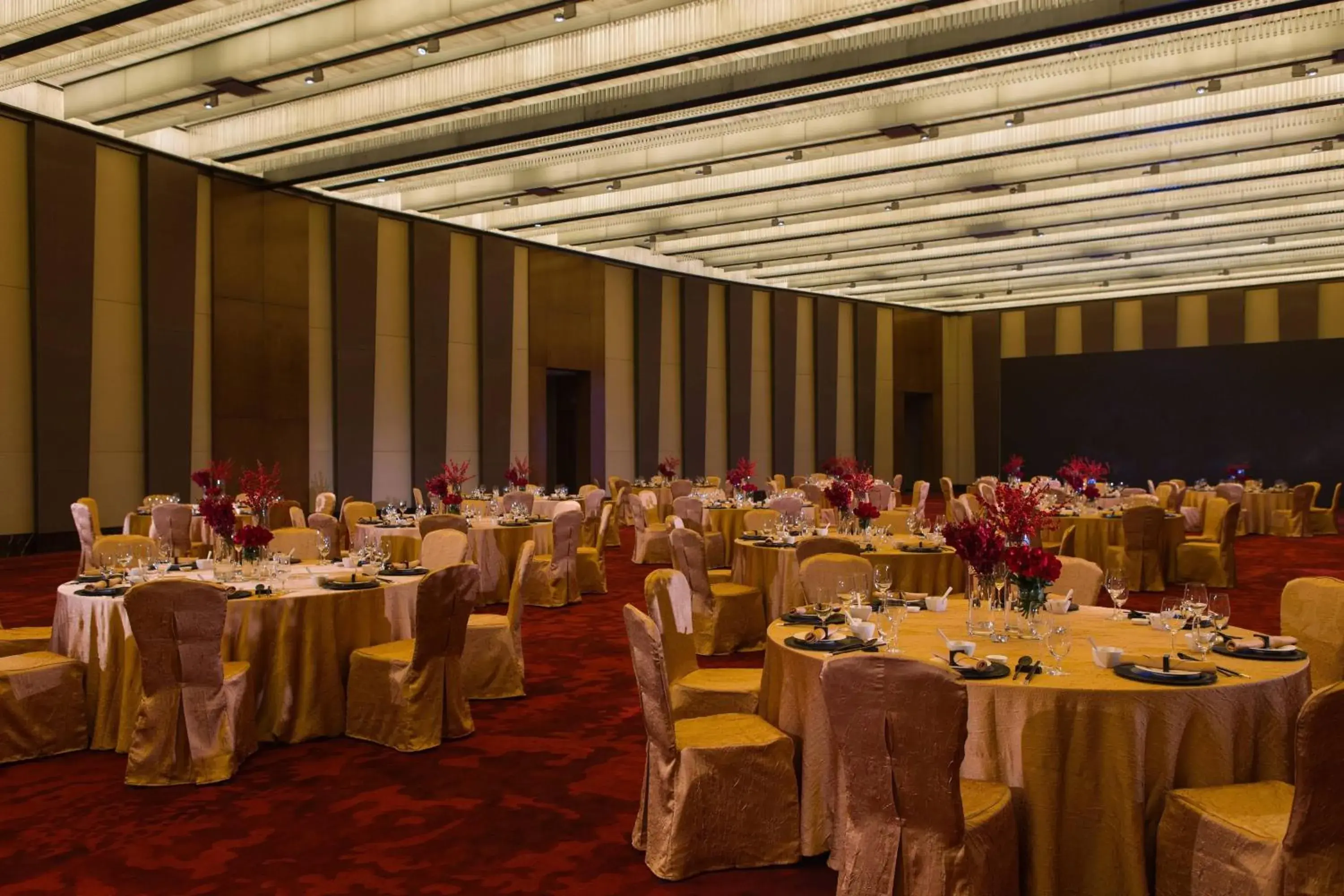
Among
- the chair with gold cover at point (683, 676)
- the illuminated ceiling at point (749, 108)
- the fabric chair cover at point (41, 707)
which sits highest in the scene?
the illuminated ceiling at point (749, 108)

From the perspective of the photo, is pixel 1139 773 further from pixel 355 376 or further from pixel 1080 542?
pixel 355 376

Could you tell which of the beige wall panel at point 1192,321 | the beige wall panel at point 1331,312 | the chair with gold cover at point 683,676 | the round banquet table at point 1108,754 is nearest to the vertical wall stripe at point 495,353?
the chair with gold cover at point 683,676

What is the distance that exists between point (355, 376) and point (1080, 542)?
961 cm

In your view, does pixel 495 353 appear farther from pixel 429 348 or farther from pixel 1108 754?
pixel 1108 754

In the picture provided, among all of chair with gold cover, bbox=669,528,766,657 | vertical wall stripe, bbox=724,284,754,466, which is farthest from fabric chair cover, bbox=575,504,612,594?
vertical wall stripe, bbox=724,284,754,466

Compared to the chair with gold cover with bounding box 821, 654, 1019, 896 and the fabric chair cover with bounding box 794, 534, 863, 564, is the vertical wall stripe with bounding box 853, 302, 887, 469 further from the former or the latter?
the chair with gold cover with bounding box 821, 654, 1019, 896

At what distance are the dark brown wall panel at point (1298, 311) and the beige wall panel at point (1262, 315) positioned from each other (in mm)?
96

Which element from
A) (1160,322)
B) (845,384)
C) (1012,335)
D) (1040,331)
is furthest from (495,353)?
(1160,322)

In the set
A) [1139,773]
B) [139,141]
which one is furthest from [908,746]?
[139,141]

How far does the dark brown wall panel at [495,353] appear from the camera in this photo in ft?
54.4

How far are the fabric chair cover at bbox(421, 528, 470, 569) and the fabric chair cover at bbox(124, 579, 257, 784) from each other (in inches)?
70.8

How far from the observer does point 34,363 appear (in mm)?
11609

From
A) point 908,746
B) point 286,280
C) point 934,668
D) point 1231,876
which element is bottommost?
point 1231,876

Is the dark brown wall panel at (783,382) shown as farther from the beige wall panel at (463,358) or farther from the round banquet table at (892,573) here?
the round banquet table at (892,573)
